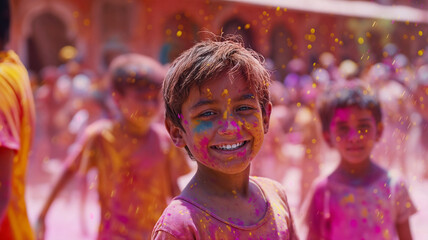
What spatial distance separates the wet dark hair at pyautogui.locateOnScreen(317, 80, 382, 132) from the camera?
7.77ft

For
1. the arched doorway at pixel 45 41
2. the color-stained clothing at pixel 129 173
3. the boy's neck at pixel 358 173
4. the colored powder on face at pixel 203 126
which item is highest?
the colored powder on face at pixel 203 126

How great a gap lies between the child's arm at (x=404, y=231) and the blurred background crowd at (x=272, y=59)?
939 millimetres

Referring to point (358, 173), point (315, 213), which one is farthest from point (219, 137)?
→ point (358, 173)

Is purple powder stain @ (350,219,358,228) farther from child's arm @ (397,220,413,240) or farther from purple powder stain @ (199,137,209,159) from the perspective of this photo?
purple powder stain @ (199,137,209,159)

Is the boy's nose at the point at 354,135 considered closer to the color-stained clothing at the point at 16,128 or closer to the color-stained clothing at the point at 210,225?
the color-stained clothing at the point at 210,225

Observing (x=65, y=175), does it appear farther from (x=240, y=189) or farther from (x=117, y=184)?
(x=240, y=189)

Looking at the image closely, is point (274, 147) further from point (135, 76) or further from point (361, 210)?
point (361, 210)

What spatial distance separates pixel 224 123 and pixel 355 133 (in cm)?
108

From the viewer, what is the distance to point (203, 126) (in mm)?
1402

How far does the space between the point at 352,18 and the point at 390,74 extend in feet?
26.4

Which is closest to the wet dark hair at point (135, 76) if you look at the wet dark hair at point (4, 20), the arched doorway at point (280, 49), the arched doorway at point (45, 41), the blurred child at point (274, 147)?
the wet dark hair at point (4, 20)

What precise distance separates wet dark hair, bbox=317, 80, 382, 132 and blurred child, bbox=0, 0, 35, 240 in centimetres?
130

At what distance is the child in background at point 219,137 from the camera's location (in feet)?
4.52

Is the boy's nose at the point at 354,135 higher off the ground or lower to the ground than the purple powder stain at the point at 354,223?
higher
